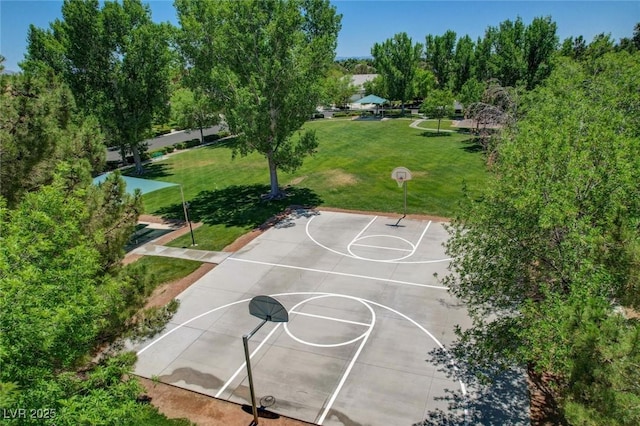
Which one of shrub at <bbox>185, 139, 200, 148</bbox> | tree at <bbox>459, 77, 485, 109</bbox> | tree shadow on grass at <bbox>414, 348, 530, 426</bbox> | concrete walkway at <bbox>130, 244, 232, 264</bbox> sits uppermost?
tree at <bbox>459, 77, 485, 109</bbox>

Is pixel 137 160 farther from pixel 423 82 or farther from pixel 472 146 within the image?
pixel 423 82

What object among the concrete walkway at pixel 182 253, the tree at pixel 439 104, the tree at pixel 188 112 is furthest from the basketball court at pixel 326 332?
the tree at pixel 439 104

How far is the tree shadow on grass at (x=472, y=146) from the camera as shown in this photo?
42344 millimetres

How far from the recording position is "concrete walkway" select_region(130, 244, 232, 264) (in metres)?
20.8

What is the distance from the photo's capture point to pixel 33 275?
6090 mm

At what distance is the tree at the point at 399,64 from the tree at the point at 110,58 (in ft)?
129

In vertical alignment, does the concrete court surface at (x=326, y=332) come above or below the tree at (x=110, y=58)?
below

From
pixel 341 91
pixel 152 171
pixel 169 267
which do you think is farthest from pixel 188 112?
pixel 169 267

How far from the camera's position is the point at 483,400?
1136cm

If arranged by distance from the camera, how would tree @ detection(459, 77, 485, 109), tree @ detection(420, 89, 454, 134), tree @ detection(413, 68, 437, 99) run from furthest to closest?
tree @ detection(413, 68, 437, 99), tree @ detection(420, 89, 454, 134), tree @ detection(459, 77, 485, 109)

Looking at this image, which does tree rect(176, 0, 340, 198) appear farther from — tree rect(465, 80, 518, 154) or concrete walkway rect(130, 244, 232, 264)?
tree rect(465, 80, 518, 154)

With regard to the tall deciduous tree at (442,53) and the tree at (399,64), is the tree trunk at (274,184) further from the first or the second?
the tall deciduous tree at (442,53)

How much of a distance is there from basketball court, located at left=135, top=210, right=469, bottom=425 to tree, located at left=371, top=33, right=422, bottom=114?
48.4m

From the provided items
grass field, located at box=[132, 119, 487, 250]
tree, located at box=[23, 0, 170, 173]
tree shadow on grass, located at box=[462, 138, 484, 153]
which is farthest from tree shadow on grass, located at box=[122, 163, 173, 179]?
tree shadow on grass, located at box=[462, 138, 484, 153]
